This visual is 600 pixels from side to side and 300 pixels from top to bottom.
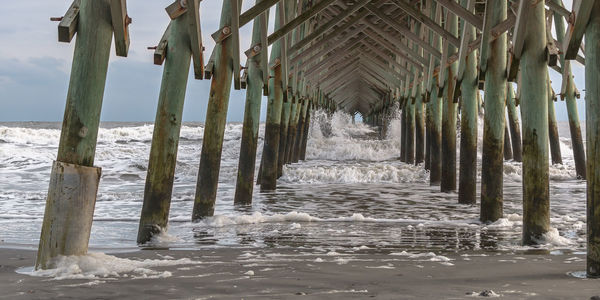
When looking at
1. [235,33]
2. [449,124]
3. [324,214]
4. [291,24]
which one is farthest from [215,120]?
[449,124]

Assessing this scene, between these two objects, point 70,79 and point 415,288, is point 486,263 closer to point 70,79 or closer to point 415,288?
point 415,288

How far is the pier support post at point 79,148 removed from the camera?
3.36 m

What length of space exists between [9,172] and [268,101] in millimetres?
8609

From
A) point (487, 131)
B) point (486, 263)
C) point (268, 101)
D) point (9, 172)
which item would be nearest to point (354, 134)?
point (9, 172)

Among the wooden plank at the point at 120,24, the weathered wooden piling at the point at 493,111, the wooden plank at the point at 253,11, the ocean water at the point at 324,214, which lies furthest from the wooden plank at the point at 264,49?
the wooden plank at the point at 120,24

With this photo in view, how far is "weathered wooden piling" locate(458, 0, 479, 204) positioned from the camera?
7.58 metres

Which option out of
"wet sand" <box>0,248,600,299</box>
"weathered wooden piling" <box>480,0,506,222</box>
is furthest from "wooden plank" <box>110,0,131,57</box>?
"weathered wooden piling" <box>480,0,506,222</box>

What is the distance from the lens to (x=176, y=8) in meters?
4.84

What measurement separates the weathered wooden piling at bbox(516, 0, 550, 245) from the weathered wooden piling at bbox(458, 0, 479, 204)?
2.94m

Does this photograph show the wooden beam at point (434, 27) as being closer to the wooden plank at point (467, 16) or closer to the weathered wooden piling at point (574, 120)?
the wooden plank at point (467, 16)

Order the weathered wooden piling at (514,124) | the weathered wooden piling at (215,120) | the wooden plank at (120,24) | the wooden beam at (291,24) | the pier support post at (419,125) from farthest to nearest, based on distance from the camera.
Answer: the weathered wooden piling at (514,124)
the pier support post at (419,125)
the wooden beam at (291,24)
the weathered wooden piling at (215,120)
the wooden plank at (120,24)

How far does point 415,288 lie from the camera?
2.84 m

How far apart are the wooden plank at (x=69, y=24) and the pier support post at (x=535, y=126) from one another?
9.46 ft

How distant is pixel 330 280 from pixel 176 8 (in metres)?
2.66
